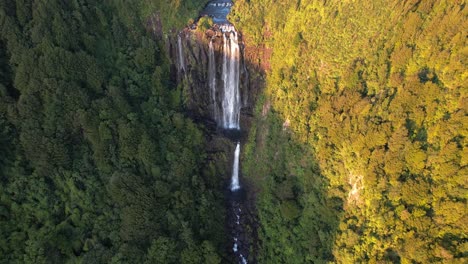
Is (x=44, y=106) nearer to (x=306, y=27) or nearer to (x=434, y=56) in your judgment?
→ (x=306, y=27)

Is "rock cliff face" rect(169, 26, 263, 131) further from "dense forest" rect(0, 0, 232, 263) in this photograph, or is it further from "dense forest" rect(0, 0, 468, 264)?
"dense forest" rect(0, 0, 232, 263)

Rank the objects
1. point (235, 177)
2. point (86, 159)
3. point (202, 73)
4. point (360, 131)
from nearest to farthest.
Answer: point (360, 131) < point (86, 159) < point (202, 73) < point (235, 177)

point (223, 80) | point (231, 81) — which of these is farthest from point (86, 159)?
point (231, 81)

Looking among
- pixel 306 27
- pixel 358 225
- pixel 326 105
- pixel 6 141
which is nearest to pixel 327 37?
pixel 306 27

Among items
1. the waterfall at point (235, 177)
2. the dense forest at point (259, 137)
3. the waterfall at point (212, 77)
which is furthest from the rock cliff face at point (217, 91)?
the dense forest at point (259, 137)

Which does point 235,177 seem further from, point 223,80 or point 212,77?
point 212,77

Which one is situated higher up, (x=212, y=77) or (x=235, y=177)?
(x=212, y=77)

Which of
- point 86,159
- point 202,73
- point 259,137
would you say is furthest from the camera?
point 202,73
